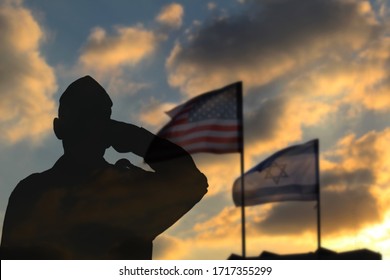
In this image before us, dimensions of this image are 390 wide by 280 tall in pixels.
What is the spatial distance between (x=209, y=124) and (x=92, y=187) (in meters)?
9.29

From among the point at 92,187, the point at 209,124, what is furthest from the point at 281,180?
the point at 92,187

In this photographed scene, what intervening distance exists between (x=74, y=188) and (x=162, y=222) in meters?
1.08

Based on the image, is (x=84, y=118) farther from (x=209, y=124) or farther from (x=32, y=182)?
(x=209, y=124)

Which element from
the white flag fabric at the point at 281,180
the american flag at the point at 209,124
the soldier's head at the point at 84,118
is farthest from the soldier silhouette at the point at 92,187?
the white flag fabric at the point at 281,180

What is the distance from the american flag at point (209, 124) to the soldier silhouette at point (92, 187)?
308 inches

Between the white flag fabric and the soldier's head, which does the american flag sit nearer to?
the white flag fabric

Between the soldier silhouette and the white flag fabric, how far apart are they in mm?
13427

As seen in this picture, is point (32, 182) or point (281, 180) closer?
point (32, 182)

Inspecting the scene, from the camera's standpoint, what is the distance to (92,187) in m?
6.91

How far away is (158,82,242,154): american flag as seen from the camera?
15.5 meters

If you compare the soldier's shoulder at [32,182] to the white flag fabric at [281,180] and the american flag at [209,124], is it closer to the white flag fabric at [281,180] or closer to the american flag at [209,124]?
the american flag at [209,124]

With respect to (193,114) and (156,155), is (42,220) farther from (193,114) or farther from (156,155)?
(193,114)

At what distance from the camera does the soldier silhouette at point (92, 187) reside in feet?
19.9

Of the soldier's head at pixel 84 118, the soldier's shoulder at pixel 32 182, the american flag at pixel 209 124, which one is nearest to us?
the soldier's shoulder at pixel 32 182
